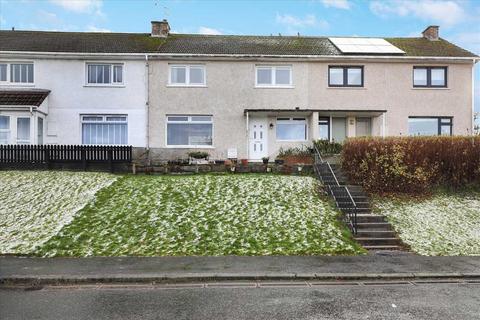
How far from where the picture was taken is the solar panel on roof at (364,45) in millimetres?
25672

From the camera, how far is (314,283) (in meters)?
9.34

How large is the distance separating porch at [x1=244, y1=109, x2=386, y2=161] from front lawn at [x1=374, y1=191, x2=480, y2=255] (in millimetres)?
8224

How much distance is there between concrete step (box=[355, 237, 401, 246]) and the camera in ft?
43.0

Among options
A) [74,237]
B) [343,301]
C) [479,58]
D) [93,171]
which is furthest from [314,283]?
[479,58]

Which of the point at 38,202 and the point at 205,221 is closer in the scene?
the point at 205,221

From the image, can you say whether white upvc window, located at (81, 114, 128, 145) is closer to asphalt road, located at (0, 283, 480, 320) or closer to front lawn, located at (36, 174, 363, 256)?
front lawn, located at (36, 174, 363, 256)

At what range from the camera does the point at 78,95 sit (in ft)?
80.8

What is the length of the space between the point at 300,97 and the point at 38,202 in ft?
47.3

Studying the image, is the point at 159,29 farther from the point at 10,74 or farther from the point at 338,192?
the point at 338,192

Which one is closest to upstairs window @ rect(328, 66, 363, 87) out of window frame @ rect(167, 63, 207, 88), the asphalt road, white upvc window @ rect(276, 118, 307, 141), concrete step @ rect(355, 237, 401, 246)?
white upvc window @ rect(276, 118, 307, 141)

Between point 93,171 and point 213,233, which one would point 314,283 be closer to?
point 213,233

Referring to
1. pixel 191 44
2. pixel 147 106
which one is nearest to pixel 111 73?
pixel 147 106

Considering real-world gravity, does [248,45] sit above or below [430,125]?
above

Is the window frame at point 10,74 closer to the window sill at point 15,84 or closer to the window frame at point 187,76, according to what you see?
the window sill at point 15,84
